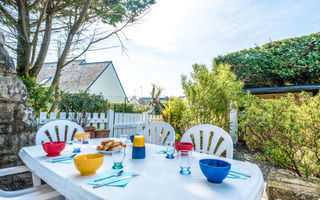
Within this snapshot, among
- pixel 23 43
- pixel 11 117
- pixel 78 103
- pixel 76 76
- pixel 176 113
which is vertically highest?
pixel 76 76

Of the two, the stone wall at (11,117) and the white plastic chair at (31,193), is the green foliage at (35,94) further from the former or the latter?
the white plastic chair at (31,193)

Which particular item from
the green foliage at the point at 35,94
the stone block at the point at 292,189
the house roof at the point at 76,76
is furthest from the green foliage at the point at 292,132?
the house roof at the point at 76,76

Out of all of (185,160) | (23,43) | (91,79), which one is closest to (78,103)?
(23,43)

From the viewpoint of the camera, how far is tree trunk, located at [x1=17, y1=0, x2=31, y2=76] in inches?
125

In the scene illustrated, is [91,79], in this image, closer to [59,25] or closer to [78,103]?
[78,103]

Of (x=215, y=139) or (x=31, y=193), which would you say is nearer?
(x=31, y=193)

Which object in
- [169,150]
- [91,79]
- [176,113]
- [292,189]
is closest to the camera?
[169,150]

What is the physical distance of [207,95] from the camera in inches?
159

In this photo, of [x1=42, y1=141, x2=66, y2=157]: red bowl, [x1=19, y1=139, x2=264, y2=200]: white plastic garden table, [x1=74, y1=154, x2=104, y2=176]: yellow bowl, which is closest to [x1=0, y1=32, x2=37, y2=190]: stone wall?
[x1=42, y1=141, x2=66, y2=157]: red bowl

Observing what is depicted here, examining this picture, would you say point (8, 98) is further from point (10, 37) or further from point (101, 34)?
point (101, 34)

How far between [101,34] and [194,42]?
327 centimetres

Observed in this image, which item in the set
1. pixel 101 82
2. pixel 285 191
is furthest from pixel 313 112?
pixel 101 82

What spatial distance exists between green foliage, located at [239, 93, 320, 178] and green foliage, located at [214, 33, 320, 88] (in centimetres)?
334

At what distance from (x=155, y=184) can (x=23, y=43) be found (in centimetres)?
390
